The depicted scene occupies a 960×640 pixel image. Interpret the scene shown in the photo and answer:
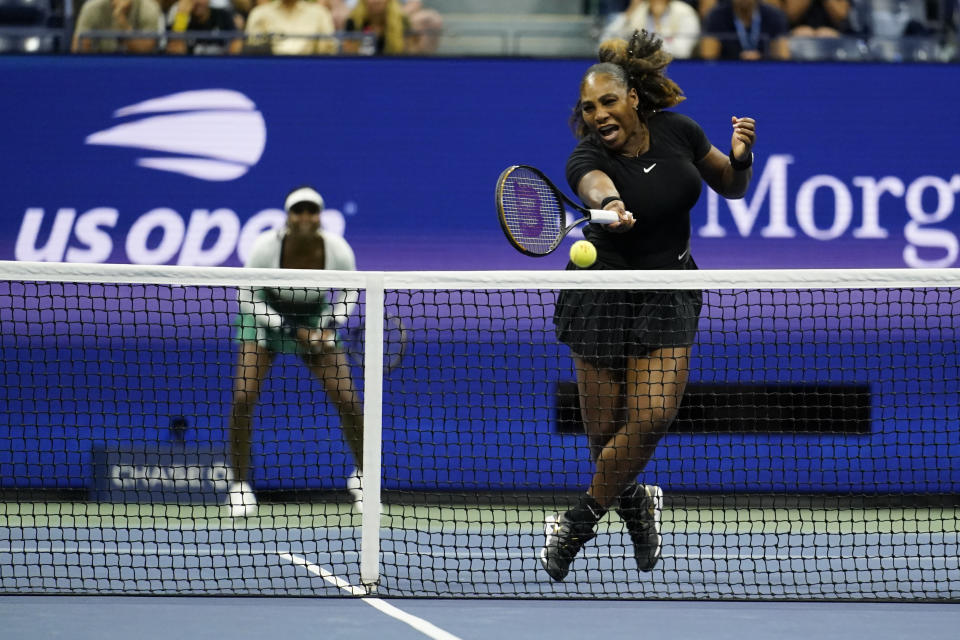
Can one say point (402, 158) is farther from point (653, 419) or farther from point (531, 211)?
point (653, 419)

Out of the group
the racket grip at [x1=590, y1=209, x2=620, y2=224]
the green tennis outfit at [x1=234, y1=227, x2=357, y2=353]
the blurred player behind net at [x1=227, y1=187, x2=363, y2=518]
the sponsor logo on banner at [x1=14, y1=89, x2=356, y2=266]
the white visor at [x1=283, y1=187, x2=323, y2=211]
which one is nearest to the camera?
the racket grip at [x1=590, y1=209, x2=620, y2=224]

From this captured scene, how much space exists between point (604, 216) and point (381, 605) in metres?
1.40

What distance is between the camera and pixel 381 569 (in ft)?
16.5

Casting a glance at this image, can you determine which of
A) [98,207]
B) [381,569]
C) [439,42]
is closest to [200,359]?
[98,207]

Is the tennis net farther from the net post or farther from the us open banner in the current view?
the us open banner

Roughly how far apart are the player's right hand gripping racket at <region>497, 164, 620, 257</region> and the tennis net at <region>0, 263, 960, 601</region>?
15 centimetres

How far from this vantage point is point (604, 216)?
13.5 ft

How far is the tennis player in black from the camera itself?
4.51 meters

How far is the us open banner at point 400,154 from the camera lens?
24.7 feet

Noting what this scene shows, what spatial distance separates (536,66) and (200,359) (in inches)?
97.9

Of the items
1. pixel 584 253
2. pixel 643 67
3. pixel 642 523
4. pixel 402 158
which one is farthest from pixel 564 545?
pixel 402 158

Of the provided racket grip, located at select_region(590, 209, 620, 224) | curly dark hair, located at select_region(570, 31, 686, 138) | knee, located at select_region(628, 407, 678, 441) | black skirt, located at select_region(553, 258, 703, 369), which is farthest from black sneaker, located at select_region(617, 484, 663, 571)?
curly dark hair, located at select_region(570, 31, 686, 138)

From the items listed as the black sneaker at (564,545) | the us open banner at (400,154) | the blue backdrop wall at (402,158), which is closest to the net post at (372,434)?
the black sneaker at (564,545)

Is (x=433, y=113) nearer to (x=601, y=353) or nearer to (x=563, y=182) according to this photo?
(x=563, y=182)
